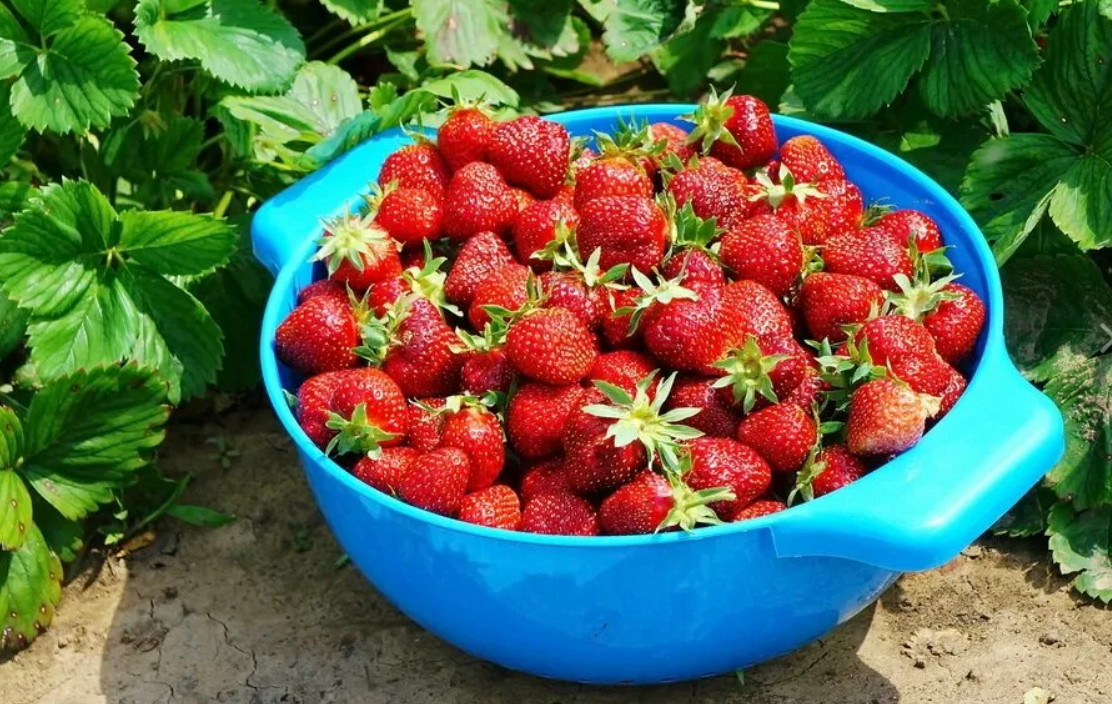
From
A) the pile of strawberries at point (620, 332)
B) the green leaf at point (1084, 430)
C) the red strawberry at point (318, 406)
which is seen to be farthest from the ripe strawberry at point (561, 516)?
the green leaf at point (1084, 430)

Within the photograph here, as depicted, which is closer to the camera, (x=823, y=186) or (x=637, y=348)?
(x=637, y=348)

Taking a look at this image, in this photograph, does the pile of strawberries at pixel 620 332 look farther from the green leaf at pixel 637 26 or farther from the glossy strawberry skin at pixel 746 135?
the green leaf at pixel 637 26

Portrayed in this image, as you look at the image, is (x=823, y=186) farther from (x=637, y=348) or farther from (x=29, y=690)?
(x=29, y=690)

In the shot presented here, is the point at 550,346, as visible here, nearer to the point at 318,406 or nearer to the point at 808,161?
the point at 318,406

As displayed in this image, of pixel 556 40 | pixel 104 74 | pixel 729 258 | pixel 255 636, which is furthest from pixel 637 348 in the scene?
pixel 556 40

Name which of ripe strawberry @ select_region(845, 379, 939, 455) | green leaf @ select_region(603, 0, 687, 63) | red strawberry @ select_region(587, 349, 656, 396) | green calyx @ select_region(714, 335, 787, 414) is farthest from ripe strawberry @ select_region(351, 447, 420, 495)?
green leaf @ select_region(603, 0, 687, 63)

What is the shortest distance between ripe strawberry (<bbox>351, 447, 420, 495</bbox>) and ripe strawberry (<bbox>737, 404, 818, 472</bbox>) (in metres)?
0.35

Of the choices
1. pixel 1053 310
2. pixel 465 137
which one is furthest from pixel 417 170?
pixel 1053 310

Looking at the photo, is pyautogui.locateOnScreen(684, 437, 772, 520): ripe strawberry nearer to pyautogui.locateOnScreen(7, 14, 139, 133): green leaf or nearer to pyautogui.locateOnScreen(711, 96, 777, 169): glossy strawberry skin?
pyautogui.locateOnScreen(711, 96, 777, 169): glossy strawberry skin

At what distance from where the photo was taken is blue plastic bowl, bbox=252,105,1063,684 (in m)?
1.34

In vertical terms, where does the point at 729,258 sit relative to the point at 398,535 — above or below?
above

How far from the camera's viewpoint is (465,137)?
1.73 m

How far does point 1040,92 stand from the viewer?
1.89 metres

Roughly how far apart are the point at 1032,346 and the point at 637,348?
26.9 inches
